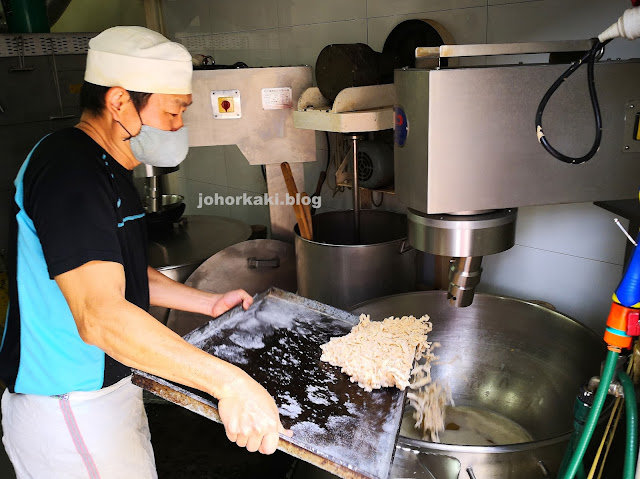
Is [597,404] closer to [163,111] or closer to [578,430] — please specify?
[578,430]

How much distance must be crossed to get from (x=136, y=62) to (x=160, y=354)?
676 mm

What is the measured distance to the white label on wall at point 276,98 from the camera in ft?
7.06

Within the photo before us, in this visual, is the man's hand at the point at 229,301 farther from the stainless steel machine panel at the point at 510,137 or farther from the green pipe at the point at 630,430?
the green pipe at the point at 630,430

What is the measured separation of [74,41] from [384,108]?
2.70 m

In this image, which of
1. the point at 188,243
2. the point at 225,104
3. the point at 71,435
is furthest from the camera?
the point at 188,243

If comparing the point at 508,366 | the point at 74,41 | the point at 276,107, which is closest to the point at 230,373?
the point at 508,366

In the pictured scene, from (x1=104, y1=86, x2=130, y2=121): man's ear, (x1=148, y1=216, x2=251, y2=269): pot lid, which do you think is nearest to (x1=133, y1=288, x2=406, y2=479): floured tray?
(x1=104, y1=86, x2=130, y2=121): man's ear

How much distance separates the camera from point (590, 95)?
1130mm

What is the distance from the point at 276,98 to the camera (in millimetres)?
2164

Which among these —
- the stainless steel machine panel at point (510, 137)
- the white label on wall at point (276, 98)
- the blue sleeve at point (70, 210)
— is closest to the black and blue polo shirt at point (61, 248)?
the blue sleeve at point (70, 210)

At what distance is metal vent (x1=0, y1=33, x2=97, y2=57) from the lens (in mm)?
3400

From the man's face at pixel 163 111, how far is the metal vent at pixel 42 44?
2618 millimetres

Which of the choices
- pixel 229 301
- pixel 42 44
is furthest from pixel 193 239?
pixel 42 44

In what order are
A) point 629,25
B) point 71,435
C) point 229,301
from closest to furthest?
point 629,25 → point 71,435 → point 229,301
